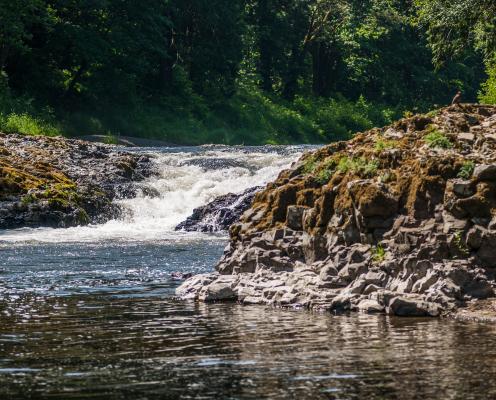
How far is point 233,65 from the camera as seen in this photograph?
69812 mm

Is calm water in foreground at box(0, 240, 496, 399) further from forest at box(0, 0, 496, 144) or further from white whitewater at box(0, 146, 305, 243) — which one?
forest at box(0, 0, 496, 144)

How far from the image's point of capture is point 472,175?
610 inches

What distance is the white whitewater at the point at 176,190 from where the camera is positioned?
30.3 m

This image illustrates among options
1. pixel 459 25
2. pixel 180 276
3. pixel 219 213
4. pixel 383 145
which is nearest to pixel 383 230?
pixel 383 145

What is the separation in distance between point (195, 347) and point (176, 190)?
25.7 m

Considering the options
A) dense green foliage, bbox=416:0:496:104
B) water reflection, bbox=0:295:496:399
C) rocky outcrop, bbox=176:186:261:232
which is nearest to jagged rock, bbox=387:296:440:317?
water reflection, bbox=0:295:496:399

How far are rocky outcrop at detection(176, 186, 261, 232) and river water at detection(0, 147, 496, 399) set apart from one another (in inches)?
403

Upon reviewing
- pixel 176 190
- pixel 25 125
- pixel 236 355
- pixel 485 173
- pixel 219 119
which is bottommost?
pixel 236 355

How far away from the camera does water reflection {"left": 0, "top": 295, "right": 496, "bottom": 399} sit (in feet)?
32.1

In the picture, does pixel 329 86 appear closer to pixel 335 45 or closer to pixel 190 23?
pixel 335 45

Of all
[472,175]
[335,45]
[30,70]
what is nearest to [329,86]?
[335,45]

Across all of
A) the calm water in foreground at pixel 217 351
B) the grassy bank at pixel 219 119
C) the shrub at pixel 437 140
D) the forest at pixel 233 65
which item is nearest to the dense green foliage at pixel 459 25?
the forest at pixel 233 65

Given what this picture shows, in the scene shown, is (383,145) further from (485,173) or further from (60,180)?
(60,180)

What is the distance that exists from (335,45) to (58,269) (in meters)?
59.5
